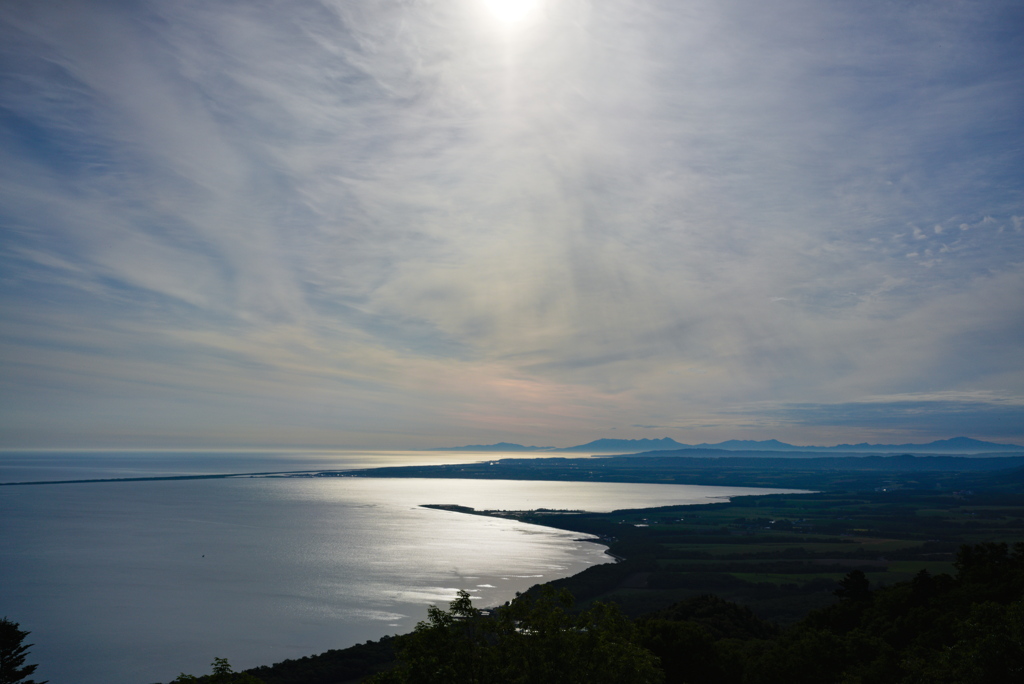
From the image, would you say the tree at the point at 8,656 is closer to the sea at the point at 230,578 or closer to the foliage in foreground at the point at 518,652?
the foliage in foreground at the point at 518,652

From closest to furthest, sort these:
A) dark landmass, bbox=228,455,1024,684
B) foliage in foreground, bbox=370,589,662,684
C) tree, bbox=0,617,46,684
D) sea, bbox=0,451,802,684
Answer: foliage in foreground, bbox=370,589,662,684 → tree, bbox=0,617,46,684 → dark landmass, bbox=228,455,1024,684 → sea, bbox=0,451,802,684

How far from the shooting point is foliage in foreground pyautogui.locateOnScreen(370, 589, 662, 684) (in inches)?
727

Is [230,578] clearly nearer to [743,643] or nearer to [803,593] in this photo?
[743,643]

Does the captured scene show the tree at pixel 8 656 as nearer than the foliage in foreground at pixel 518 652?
No

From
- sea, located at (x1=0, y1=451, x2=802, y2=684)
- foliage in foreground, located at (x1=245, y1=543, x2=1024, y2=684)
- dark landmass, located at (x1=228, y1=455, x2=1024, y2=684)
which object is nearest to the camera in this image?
foliage in foreground, located at (x1=245, y1=543, x2=1024, y2=684)

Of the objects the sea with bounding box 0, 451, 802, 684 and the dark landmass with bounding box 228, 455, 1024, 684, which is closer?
the dark landmass with bounding box 228, 455, 1024, 684

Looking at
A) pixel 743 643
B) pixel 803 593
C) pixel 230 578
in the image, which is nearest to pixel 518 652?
pixel 743 643

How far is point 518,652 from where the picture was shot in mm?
19438

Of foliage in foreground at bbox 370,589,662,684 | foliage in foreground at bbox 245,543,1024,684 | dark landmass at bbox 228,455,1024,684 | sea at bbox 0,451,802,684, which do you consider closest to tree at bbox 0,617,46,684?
foliage in foreground at bbox 245,543,1024,684

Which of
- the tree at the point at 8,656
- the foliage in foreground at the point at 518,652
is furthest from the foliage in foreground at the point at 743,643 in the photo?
the tree at the point at 8,656

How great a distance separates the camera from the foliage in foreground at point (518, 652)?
60.6 feet

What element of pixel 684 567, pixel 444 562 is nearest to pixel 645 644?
pixel 684 567

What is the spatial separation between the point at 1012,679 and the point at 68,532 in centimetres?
16456

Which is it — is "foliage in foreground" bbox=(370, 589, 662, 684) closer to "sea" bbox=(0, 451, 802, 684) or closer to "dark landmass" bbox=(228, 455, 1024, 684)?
"dark landmass" bbox=(228, 455, 1024, 684)
